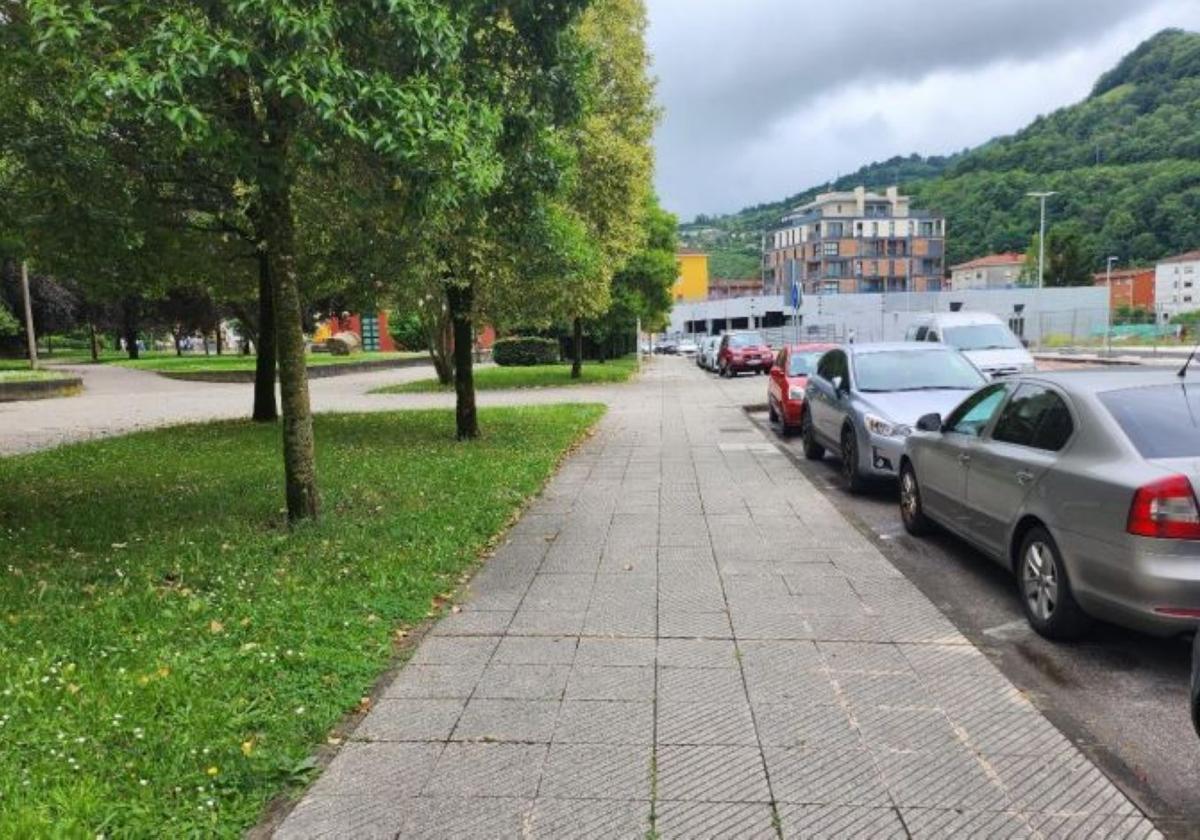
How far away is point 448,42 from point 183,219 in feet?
28.3

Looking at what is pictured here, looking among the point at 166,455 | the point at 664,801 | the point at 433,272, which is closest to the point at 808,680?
the point at 664,801

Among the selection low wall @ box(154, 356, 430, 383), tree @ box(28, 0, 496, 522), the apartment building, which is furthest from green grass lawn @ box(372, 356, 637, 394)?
the apartment building

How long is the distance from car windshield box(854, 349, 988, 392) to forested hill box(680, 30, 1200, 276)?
A: 279 feet

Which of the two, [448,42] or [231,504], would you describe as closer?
[448,42]

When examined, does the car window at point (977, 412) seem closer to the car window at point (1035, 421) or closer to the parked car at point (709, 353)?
the car window at point (1035, 421)

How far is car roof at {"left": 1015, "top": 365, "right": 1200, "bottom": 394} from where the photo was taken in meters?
5.28

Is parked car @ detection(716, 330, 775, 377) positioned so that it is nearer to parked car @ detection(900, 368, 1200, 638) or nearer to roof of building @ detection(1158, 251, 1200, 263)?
→ parked car @ detection(900, 368, 1200, 638)

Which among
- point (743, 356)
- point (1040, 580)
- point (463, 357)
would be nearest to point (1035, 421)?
point (1040, 580)

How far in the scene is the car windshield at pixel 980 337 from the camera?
61.1 ft

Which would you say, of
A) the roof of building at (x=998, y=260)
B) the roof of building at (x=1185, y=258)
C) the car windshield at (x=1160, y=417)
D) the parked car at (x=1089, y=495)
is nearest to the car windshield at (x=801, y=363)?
the parked car at (x=1089, y=495)

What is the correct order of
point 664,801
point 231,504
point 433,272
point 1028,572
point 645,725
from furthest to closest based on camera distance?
point 433,272 < point 231,504 < point 1028,572 < point 645,725 < point 664,801

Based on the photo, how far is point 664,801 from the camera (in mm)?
3363

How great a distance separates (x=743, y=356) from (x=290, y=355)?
95.0 feet

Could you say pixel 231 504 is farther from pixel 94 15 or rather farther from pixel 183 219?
pixel 183 219
